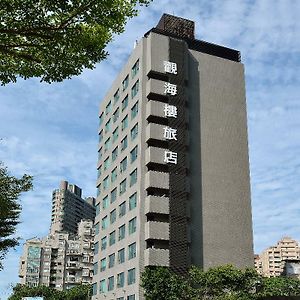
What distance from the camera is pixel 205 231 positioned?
2441 inches

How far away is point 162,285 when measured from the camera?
5384 cm

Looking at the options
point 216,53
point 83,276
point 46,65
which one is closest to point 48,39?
point 46,65

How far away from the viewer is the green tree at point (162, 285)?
53.8 metres

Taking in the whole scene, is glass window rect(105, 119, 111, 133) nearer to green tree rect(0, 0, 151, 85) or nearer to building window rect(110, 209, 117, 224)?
building window rect(110, 209, 117, 224)

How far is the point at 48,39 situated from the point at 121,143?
5939 centimetres

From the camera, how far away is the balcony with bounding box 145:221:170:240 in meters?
57.7

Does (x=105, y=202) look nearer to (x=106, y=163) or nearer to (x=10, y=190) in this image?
(x=106, y=163)

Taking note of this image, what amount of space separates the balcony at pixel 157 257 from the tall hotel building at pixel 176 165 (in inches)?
4.4

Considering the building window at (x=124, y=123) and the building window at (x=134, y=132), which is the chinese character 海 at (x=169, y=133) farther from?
the building window at (x=124, y=123)

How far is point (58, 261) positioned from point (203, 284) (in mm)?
100695

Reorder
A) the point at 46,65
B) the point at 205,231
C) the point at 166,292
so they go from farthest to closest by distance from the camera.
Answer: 1. the point at 205,231
2. the point at 166,292
3. the point at 46,65

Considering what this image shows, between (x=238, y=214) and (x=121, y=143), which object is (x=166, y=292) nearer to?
(x=238, y=214)

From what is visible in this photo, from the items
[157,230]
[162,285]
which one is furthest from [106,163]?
[162,285]

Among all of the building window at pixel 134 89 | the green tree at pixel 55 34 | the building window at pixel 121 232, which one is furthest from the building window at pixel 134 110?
the green tree at pixel 55 34
